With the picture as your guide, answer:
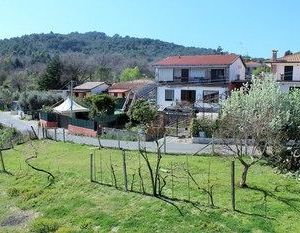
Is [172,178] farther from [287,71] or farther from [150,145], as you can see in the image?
[287,71]

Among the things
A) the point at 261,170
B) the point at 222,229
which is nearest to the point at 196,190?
the point at 222,229

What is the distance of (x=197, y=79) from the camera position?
51875 mm

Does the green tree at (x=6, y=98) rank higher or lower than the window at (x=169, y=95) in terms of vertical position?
lower

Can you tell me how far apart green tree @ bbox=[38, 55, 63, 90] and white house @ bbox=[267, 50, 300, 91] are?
50.3 metres

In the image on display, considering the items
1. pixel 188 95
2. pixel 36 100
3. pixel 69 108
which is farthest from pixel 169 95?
pixel 36 100

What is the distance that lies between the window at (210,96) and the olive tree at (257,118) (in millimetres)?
14615

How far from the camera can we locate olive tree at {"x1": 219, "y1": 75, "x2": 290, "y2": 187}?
91.5ft

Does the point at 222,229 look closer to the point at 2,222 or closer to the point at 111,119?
the point at 2,222

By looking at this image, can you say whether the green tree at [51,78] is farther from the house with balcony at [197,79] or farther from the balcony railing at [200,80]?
the balcony railing at [200,80]

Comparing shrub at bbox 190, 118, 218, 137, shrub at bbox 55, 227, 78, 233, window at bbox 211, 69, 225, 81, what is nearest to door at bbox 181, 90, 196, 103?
window at bbox 211, 69, 225, 81

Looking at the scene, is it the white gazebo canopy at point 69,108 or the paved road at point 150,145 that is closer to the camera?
the paved road at point 150,145

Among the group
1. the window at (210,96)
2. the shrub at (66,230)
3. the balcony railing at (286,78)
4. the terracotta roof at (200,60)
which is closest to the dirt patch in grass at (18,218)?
the shrub at (66,230)

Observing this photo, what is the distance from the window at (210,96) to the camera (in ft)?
158

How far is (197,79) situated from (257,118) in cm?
2380
